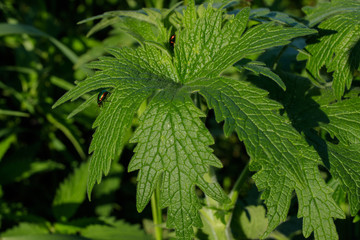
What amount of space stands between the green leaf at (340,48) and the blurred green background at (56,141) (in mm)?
756

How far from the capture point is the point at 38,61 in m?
2.84

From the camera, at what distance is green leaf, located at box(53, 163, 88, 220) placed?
2.14m

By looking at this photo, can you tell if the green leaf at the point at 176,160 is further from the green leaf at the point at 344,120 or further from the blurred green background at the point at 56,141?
the blurred green background at the point at 56,141

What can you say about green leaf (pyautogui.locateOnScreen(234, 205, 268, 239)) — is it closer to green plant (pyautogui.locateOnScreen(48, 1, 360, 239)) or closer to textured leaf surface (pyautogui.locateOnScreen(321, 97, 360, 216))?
green plant (pyautogui.locateOnScreen(48, 1, 360, 239))

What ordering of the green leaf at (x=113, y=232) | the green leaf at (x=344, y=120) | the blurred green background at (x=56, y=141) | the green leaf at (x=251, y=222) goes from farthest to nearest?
the blurred green background at (x=56, y=141)
the green leaf at (x=113, y=232)
the green leaf at (x=251, y=222)
the green leaf at (x=344, y=120)

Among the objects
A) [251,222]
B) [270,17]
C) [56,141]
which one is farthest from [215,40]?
[56,141]

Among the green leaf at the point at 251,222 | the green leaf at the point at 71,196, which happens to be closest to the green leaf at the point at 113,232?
the green leaf at the point at 71,196

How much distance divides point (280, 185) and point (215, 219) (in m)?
0.45

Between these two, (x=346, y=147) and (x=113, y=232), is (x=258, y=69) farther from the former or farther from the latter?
(x=113, y=232)

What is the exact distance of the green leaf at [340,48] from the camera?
125 cm

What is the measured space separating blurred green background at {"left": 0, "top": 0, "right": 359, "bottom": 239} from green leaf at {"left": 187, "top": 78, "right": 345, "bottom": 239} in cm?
73

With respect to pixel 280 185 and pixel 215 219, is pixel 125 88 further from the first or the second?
pixel 215 219

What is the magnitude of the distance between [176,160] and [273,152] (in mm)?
241

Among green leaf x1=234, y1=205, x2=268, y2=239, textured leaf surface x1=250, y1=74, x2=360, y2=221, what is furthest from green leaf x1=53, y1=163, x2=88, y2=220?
textured leaf surface x1=250, y1=74, x2=360, y2=221
